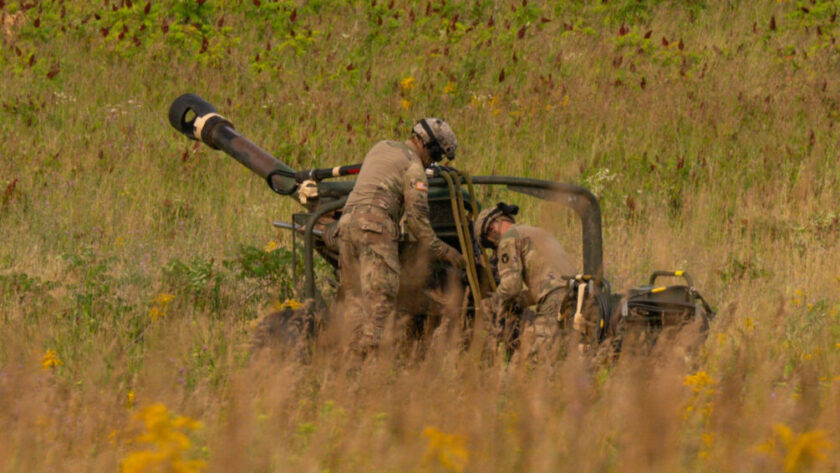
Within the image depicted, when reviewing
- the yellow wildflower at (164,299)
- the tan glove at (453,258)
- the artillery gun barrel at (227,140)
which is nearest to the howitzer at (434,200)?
the artillery gun barrel at (227,140)

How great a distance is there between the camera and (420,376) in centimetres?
452

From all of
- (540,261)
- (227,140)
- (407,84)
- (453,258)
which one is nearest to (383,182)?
(453,258)

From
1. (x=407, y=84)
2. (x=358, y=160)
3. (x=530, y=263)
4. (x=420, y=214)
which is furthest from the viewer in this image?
(x=407, y=84)

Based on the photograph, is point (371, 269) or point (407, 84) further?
point (407, 84)

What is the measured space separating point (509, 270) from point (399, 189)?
0.81 meters

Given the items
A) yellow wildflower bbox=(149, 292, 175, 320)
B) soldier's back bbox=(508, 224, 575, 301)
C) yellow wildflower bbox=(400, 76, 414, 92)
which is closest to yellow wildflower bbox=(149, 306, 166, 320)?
yellow wildflower bbox=(149, 292, 175, 320)

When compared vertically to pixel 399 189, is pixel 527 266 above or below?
below

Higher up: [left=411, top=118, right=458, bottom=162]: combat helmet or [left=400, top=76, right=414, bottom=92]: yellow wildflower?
[left=400, top=76, right=414, bottom=92]: yellow wildflower

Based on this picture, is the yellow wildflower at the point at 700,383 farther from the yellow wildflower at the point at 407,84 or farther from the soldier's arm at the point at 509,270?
the yellow wildflower at the point at 407,84

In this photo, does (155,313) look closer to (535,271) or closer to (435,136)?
(435,136)

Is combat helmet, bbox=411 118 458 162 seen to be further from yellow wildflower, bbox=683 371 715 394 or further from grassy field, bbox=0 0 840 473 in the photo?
yellow wildflower, bbox=683 371 715 394

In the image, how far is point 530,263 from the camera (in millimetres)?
6637

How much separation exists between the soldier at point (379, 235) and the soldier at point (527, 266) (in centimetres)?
28

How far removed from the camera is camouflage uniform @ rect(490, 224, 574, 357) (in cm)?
648
